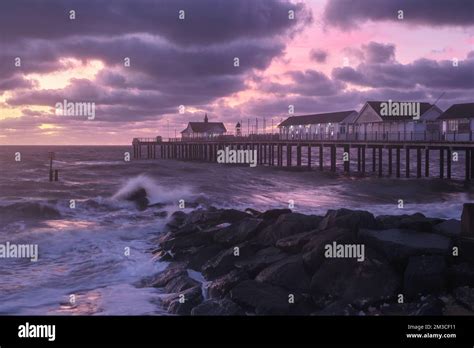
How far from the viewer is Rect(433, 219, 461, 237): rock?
10.5 m

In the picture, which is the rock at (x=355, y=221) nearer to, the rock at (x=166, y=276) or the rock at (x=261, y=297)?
the rock at (x=261, y=297)

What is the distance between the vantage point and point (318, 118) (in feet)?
179

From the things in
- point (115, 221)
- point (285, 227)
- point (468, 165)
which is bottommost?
point (115, 221)

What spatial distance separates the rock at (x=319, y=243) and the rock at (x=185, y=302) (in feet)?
7.29

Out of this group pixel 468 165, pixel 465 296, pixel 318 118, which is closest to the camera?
pixel 465 296

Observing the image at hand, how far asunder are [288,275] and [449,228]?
165 inches

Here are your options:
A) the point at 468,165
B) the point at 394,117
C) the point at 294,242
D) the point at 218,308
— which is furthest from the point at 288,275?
the point at 394,117

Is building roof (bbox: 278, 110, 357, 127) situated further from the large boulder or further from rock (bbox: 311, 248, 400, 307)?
rock (bbox: 311, 248, 400, 307)

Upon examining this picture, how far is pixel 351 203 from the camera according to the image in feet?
86.8

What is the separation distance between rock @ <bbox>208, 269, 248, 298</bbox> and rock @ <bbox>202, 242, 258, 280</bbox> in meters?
1.19

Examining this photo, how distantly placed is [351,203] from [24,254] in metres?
17.2

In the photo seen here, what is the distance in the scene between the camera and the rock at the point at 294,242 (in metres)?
10.9

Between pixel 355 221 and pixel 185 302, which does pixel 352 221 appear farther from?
pixel 185 302

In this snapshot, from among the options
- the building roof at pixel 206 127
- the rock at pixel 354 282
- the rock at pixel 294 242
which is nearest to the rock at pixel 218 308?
the rock at pixel 354 282
